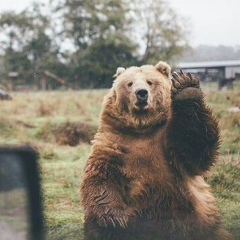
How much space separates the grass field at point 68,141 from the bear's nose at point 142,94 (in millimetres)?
342

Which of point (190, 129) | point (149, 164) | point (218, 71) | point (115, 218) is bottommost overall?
point (115, 218)

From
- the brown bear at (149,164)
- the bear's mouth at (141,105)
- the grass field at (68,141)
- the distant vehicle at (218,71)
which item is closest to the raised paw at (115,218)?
the brown bear at (149,164)

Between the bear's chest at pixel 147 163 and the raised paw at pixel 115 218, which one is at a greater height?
the bear's chest at pixel 147 163

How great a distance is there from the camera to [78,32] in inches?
130

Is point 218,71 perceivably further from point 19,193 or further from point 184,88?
point 19,193

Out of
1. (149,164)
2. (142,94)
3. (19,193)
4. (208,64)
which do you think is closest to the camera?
(142,94)

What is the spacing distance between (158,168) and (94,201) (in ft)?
1.33

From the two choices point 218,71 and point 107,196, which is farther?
point 218,71

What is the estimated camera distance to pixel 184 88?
2.92 metres

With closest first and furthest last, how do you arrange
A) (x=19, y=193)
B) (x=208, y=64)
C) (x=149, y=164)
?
(x=149, y=164) → (x=208, y=64) → (x=19, y=193)

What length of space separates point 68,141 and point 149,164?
0.62 m

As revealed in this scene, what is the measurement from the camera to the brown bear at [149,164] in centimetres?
296

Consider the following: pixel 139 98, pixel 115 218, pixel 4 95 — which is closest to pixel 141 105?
pixel 139 98

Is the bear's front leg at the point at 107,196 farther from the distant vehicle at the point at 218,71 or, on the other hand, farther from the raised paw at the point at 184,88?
the distant vehicle at the point at 218,71
